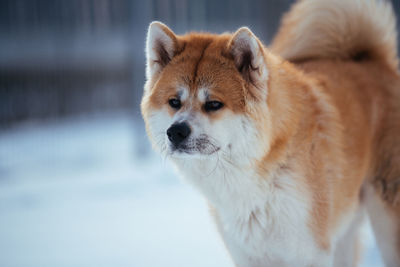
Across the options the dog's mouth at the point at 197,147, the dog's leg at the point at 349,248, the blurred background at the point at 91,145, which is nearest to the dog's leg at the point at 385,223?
the dog's leg at the point at 349,248

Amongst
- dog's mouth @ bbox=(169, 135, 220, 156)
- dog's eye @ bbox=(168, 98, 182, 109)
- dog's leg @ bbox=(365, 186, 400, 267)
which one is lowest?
dog's leg @ bbox=(365, 186, 400, 267)

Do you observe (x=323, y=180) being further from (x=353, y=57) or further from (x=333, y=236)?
(x=353, y=57)

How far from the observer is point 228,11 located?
9.52 meters

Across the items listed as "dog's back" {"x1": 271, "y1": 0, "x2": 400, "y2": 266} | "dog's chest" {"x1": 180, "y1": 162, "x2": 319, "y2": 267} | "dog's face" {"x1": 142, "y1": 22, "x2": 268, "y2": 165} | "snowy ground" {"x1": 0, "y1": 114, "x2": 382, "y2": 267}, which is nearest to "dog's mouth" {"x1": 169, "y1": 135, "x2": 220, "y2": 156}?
"dog's face" {"x1": 142, "y1": 22, "x2": 268, "y2": 165}

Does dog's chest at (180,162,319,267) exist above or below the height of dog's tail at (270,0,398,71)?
below

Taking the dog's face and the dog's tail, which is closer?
the dog's face

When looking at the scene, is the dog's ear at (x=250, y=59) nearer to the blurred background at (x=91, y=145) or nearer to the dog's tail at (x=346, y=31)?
the dog's tail at (x=346, y=31)

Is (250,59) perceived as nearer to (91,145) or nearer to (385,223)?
(385,223)

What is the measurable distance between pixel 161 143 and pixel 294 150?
34.5 inches

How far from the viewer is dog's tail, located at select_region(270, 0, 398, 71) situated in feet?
11.0

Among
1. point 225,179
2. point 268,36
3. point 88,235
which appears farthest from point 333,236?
point 268,36

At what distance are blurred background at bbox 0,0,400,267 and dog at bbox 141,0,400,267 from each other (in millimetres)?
1300

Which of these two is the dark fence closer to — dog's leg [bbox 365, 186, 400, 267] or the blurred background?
the blurred background

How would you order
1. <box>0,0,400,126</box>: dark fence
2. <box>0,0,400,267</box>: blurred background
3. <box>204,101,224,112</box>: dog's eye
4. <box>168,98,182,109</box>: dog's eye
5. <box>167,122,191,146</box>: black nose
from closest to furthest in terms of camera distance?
<box>167,122,191,146</box>: black nose, <box>204,101,224,112</box>: dog's eye, <box>168,98,182,109</box>: dog's eye, <box>0,0,400,267</box>: blurred background, <box>0,0,400,126</box>: dark fence
